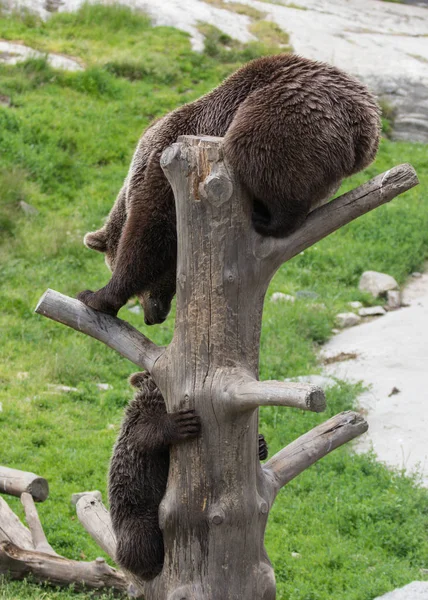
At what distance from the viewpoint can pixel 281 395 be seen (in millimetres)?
3266

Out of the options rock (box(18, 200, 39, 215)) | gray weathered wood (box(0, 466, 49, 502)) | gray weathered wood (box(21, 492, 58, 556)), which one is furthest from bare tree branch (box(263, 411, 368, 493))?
rock (box(18, 200, 39, 215))

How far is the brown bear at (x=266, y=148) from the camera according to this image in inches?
149

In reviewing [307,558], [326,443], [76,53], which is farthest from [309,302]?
[76,53]

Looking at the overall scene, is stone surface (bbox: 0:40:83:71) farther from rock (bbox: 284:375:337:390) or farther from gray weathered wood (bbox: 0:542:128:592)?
gray weathered wood (bbox: 0:542:128:592)

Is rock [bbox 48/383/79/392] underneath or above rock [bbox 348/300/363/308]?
underneath

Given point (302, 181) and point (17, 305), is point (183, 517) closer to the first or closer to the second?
point (302, 181)

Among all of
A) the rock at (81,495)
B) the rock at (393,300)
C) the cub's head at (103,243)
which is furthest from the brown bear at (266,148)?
the rock at (393,300)

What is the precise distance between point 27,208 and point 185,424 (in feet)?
26.5

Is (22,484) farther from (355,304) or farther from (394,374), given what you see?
(355,304)

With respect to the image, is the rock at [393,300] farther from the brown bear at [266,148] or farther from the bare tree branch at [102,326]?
the bare tree branch at [102,326]

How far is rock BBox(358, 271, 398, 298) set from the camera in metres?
10.6

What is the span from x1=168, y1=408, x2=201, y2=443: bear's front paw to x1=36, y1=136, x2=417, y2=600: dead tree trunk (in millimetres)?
33

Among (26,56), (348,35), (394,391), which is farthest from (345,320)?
(348,35)

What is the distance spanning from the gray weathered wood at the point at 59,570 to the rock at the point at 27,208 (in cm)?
651
